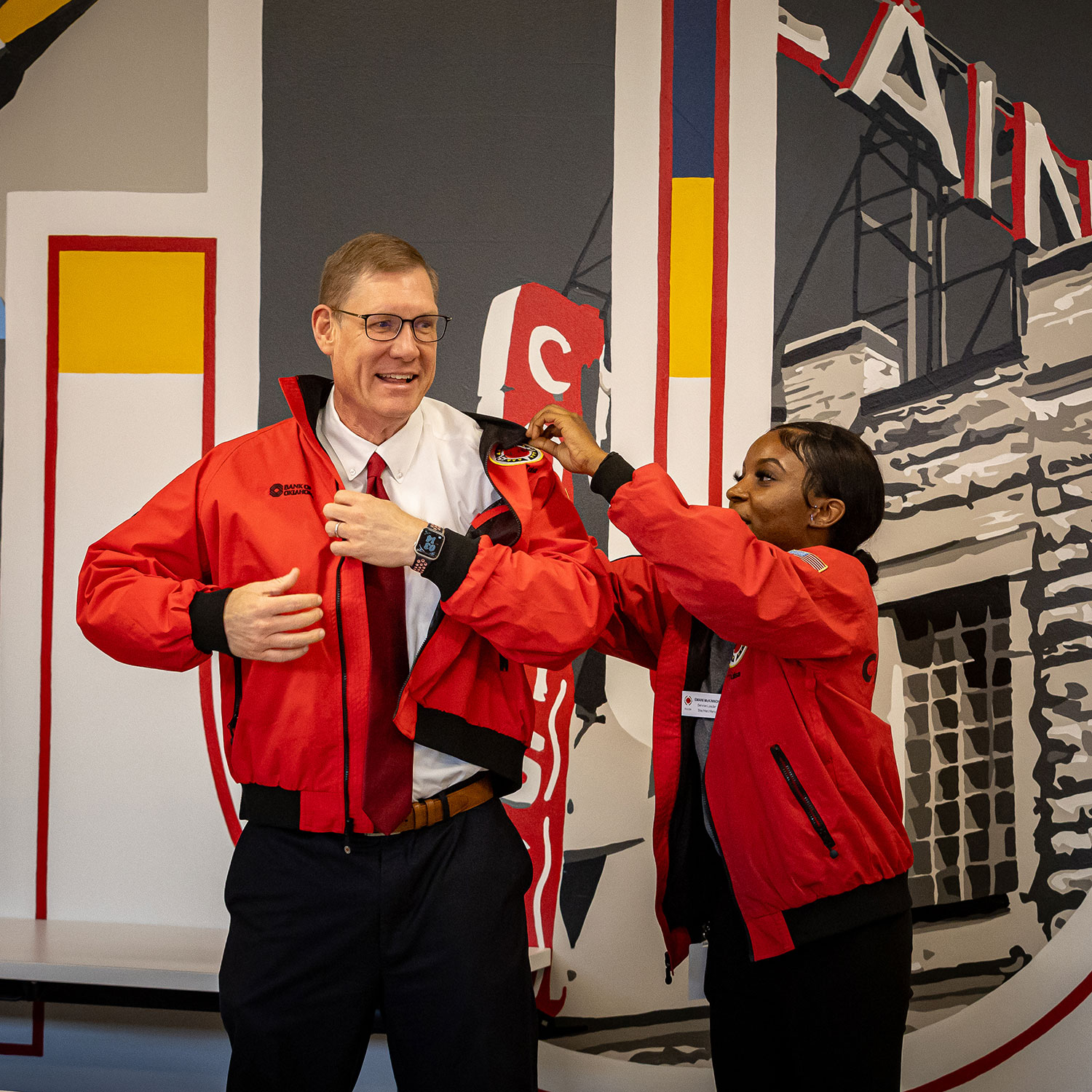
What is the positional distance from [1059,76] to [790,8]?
67 cm

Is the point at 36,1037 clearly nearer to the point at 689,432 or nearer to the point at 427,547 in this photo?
the point at 427,547

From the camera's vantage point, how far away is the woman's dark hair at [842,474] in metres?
1.74

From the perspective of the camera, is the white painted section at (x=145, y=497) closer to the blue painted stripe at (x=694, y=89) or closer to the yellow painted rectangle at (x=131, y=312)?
the yellow painted rectangle at (x=131, y=312)

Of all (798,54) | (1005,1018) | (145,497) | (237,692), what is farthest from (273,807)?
(798,54)

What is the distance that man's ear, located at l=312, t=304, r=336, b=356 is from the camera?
1.57m

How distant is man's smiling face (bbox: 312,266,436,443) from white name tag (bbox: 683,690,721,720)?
72 centimetres

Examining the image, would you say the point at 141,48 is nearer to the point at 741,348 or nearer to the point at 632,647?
the point at 741,348

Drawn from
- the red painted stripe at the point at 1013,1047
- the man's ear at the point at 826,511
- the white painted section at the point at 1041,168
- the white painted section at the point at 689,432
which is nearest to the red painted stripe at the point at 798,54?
the white painted section at the point at 1041,168

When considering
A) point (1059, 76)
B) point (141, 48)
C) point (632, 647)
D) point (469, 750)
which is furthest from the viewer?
point (141, 48)

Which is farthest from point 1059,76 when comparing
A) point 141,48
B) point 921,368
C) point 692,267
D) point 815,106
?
point 141,48

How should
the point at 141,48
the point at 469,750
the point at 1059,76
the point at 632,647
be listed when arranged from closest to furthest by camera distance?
the point at 469,750 < the point at 632,647 < the point at 1059,76 < the point at 141,48

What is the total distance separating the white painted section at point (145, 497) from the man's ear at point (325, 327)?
890mm

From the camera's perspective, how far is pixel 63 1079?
2404 millimetres

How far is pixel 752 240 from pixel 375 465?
1.25 m
